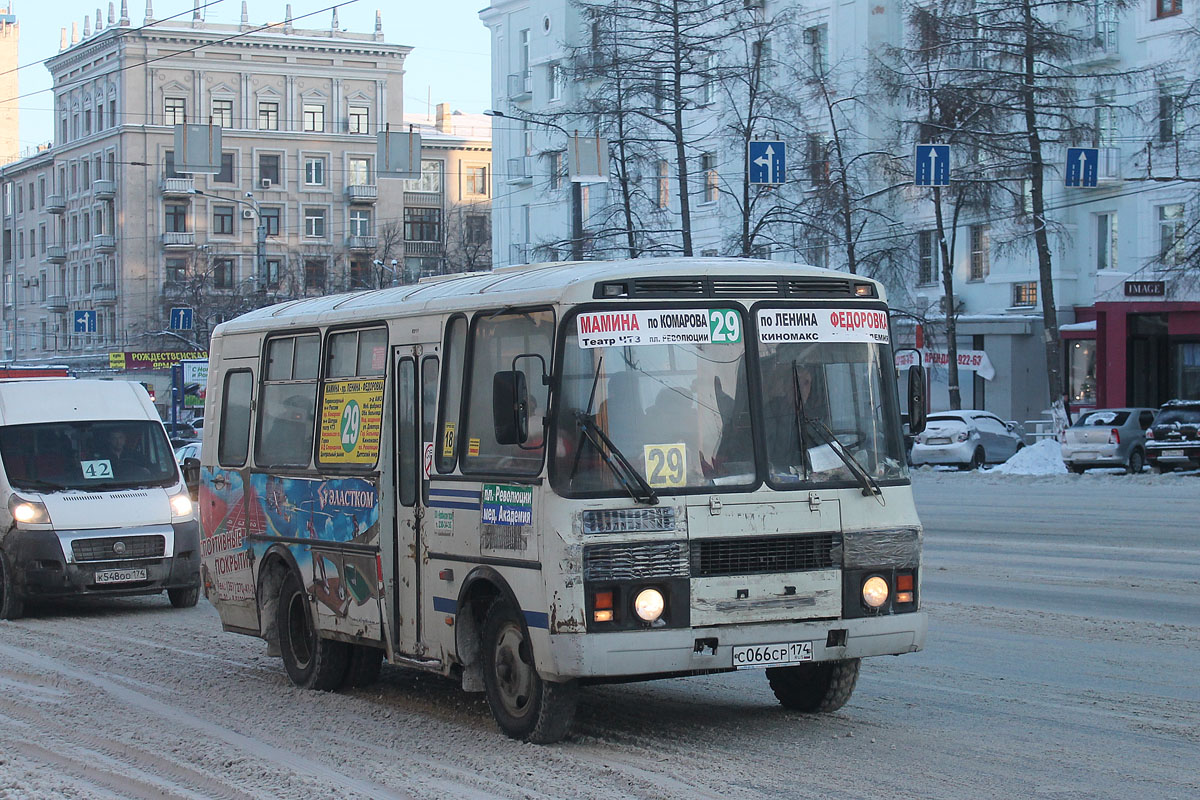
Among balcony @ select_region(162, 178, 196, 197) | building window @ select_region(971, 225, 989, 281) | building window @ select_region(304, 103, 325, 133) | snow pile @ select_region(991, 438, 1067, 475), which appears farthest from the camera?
building window @ select_region(304, 103, 325, 133)

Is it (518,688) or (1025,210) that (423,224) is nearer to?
(1025,210)

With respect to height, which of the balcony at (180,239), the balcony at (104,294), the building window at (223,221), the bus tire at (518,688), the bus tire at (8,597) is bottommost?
the bus tire at (8,597)

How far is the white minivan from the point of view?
52.5 feet

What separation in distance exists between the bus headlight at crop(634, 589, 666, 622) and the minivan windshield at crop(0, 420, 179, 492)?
976 centimetres

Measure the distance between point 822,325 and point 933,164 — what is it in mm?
27363

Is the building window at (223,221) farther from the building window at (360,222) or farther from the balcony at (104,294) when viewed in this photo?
the building window at (360,222)

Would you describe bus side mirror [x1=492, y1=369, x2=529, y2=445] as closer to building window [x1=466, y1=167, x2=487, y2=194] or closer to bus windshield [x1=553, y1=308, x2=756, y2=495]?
bus windshield [x1=553, y1=308, x2=756, y2=495]

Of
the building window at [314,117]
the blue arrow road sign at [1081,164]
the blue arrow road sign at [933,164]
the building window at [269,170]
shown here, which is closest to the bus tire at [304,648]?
the blue arrow road sign at [933,164]

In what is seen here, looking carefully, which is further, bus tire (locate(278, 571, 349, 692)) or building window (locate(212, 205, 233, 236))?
building window (locate(212, 205, 233, 236))

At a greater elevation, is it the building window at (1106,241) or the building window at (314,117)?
the building window at (314,117)

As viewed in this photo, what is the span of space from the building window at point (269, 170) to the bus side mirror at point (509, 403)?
101301 millimetres

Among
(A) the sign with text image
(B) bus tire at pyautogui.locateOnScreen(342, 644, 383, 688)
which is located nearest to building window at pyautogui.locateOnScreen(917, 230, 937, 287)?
(B) bus tire at pyautogui.locateOnScreen(342, 644, 383, 688)

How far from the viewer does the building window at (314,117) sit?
107 m

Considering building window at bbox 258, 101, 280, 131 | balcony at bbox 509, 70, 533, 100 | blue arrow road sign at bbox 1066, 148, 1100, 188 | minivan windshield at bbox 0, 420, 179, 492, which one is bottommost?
minivan windshield at bbox 0, 420, 179, 492
